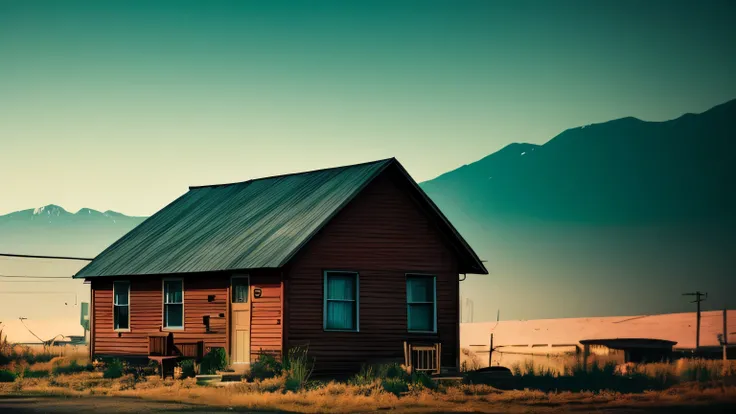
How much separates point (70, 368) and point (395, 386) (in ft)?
44.0

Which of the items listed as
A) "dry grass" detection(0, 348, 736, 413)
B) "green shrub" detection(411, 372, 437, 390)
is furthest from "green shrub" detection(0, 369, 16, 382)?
"green shrub" detection(411, 372, 437, 390)

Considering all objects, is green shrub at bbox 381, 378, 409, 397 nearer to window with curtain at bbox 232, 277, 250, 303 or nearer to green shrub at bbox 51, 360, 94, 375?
window with curtain at bbox 232, 277, 250, 303

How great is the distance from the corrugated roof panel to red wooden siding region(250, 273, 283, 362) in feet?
2.48

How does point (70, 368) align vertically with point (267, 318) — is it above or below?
below

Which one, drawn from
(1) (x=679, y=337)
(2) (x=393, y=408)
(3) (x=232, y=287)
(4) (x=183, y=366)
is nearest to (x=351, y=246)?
(3) (x=232, y=287)

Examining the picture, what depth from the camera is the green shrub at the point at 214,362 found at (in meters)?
34.1

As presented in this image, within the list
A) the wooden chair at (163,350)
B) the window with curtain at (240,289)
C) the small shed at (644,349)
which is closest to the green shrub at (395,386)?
the window with curtain at (240,289)

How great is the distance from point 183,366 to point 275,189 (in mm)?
7829

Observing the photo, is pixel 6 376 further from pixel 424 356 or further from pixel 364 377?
pixel 424 356

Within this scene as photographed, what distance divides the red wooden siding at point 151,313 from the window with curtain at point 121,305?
260 millimetres

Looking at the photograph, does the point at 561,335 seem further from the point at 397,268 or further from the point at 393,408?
the point at 393,408

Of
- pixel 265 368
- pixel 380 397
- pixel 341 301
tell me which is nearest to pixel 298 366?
pixel 265 368

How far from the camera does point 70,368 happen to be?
37781 mm

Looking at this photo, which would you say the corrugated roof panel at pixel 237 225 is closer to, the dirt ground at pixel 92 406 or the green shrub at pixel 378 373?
the green shrub at pixel 378 373
